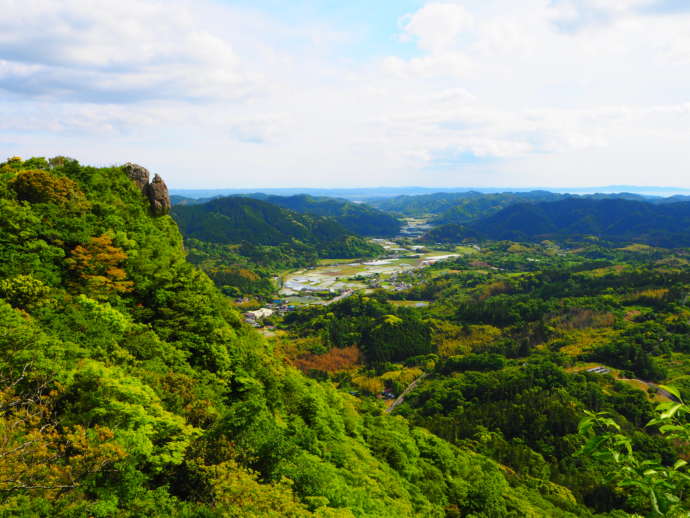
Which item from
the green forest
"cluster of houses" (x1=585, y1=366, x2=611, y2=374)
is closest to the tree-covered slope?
the green forest

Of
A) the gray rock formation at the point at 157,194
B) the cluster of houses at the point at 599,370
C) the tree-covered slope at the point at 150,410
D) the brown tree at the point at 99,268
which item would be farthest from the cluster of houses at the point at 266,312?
the brown tree at the point at 99,268

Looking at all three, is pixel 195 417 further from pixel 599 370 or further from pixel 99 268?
pixel 599 370

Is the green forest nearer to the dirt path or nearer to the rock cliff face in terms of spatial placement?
the rock cliff face

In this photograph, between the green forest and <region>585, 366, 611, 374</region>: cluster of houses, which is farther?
<region>585, 366, 611, 374</region>: cluster of houses

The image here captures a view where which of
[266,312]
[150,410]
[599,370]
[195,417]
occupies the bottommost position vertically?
[599,370]

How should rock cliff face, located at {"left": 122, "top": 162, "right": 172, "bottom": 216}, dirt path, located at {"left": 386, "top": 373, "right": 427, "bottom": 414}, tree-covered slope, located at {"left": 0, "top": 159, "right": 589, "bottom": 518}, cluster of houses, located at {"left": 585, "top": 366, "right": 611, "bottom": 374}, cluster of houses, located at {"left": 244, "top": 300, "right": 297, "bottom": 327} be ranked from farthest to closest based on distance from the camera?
cluster of houses, located at {"left": 244, "top": 300, "right": 297, "bottom": 327}, cluster of houses, located at {"left": 585, "top": 366, "right": 611, "bottom": 374}, dirt path, located at {"left": 386, "top": 373, "right": 427, "bottom": 414}, rock cliff face, located at {"left": 122, "top": 162, "right": 172, "bottom": 216}, tree-covered slope, located at {"left": 0, "top": 159, "right": 589, "bottom": 518}

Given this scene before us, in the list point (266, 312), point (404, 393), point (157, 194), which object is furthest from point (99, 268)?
point (266, 312)

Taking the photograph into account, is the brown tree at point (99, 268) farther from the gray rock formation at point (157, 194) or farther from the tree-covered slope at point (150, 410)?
the gray rock formation at point (157, 194)
